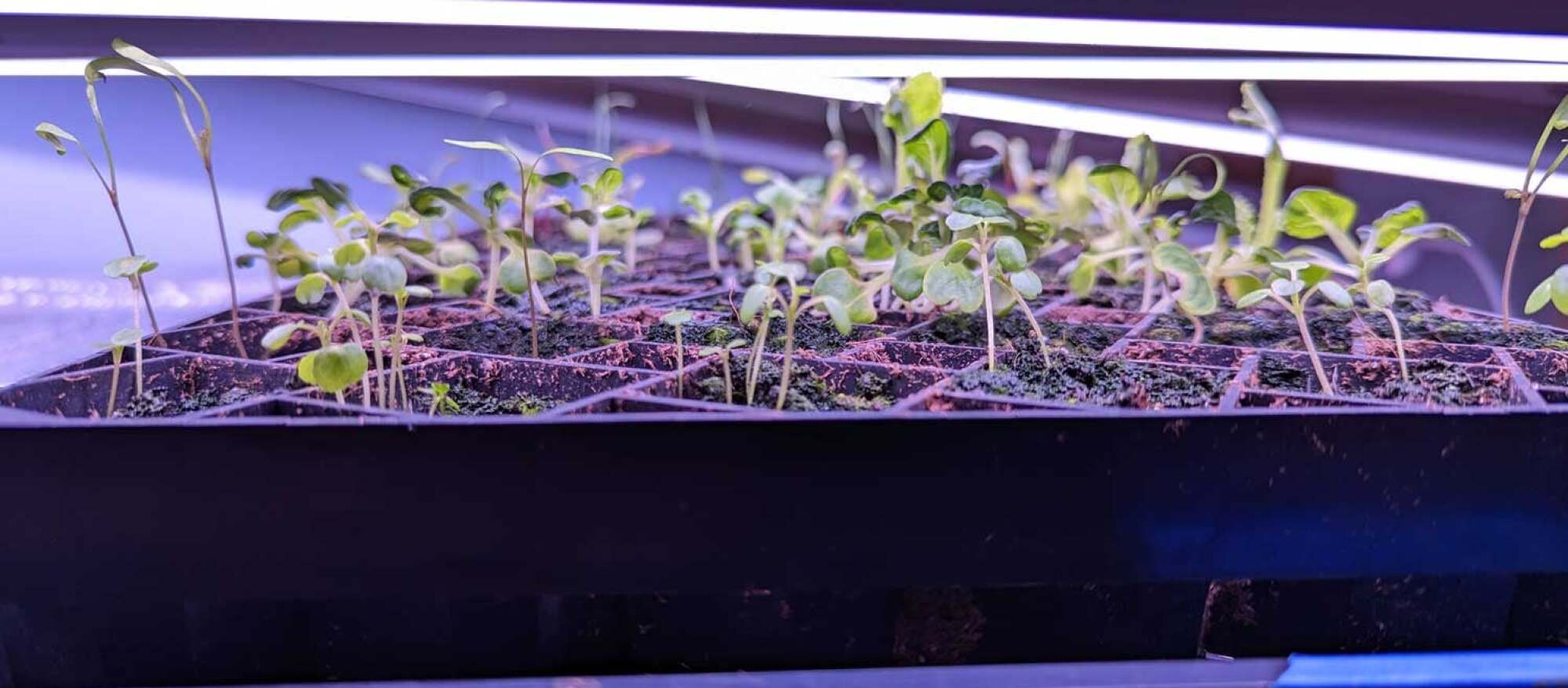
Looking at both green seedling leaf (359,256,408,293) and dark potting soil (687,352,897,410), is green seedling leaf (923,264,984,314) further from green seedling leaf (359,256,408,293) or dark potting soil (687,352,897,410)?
green seedling leaf (359,256,408,293)

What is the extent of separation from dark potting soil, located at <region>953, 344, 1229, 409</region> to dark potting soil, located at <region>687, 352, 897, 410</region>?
0.26 ft

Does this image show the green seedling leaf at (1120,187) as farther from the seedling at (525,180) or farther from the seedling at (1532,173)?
the seedling at (525,180)

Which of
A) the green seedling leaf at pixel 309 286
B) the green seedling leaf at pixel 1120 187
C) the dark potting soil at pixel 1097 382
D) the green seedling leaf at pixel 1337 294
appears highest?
the green seedling leaf at pixel 1120 187

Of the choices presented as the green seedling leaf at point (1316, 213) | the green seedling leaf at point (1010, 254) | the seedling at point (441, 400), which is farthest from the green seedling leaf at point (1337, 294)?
the seedling at point (441, 400)

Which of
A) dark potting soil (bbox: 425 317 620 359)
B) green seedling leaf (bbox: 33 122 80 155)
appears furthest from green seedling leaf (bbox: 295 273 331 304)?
Result: green seedling leaf (bbox: 33 122 80 155)

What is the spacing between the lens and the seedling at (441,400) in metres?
0.82

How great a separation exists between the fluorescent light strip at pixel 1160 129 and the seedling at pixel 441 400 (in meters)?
0.75

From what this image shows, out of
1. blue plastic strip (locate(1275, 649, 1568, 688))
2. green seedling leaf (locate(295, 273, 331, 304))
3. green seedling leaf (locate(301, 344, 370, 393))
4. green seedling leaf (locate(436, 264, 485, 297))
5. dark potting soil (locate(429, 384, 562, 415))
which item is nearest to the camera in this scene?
blue plastic strip (locate(1275, 649, 1568, 688))

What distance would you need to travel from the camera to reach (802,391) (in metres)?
0.90

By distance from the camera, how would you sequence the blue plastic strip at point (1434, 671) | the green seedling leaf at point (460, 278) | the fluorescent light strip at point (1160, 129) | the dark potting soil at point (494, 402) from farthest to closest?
the fluorescent light strip at point (1160, 129)
the green seedling leaf at point (460, 278)
the dark potting soil at point (494, 402)
the blue plastic strip at point (1434, 671)

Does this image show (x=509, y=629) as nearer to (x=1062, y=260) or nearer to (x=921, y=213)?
(x=921, y=213)

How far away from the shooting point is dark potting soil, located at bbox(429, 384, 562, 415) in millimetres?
874

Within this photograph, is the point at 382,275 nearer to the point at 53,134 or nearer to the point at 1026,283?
the point at 53,134

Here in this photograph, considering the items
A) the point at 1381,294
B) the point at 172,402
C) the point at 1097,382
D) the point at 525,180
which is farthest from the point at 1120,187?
the point at 172,402
